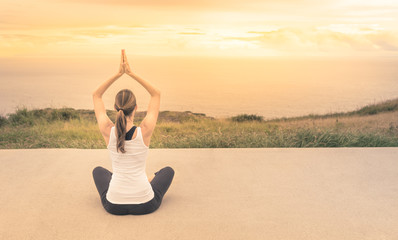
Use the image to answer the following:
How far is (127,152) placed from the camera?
7.91ft

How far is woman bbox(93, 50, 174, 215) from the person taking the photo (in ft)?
7.72

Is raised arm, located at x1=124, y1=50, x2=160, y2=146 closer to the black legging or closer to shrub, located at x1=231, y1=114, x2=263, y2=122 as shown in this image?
the black legging

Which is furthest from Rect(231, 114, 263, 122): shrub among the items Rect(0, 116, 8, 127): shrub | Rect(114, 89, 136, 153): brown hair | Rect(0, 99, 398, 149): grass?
Rect(114, 89, 136, 153): brown hair

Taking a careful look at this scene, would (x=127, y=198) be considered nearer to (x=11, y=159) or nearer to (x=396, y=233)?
(x=396, y=233)

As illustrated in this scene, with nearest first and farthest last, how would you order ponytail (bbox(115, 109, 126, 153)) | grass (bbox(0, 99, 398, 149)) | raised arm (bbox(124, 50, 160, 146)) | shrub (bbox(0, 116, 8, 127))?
ponytail (bbox(115, 109, 126, 153)), raised arm (bbox(124, 50, 160, 146)), grass (bbox(0, 99, 398, 149)), shrub (bbox(0, 116, 8, 127))

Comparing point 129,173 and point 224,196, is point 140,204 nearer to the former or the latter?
point 129,173

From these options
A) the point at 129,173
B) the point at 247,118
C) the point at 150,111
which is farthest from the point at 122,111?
the point at 247,118

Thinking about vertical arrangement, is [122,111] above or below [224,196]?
above

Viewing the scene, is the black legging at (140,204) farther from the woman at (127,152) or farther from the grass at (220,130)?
the grass at (220,130)

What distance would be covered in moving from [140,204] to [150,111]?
600 millimetres

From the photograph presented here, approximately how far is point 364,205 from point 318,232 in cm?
65

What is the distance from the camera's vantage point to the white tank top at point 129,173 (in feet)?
7.90

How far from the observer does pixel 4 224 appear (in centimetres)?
260

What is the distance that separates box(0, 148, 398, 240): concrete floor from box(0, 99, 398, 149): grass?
2.25ft
